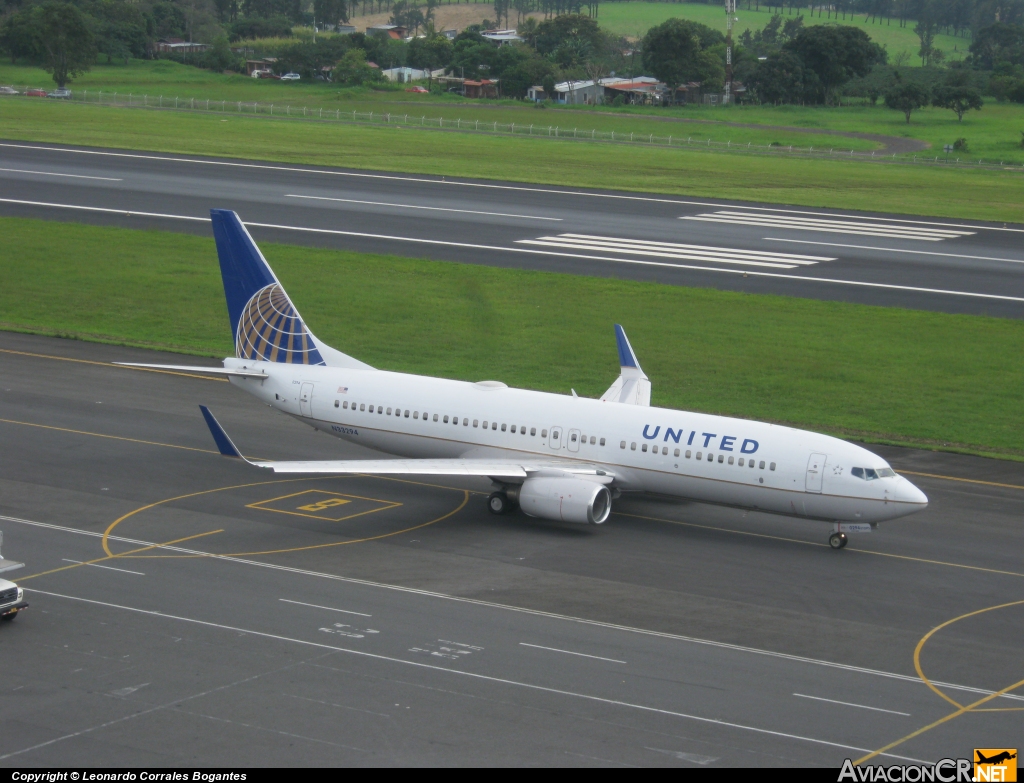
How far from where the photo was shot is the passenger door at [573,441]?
42.2m

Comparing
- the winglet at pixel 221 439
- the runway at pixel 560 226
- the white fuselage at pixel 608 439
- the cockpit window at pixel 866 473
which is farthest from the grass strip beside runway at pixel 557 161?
the winglet at pixel 221 439

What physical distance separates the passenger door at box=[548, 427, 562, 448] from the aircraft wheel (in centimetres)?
239

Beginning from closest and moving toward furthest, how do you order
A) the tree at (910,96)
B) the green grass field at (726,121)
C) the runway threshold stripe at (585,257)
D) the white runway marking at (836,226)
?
the runway threshold stripe at (585,257)
the white runway marking at (836,226)
the green grass field at (726,121)
the tree at (910,96)

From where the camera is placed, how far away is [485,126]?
16675cm

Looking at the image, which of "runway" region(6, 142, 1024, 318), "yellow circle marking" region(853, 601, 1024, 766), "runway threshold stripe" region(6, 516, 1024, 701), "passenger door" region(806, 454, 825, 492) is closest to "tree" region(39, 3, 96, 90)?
"runway" region(6, 142, 1024, 318)

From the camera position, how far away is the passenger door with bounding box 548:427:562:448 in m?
42.5

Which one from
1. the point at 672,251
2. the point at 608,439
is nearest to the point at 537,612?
the point at 608,439

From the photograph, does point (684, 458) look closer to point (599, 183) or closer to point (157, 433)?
point (157, 433)

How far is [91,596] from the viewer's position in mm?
33375

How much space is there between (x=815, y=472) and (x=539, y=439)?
30.7 feet

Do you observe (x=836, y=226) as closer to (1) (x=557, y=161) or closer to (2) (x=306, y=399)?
(1) (x=557, y=161)

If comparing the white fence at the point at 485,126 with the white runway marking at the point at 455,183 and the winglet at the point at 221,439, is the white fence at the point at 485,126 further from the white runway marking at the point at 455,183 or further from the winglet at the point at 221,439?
the winglet at the point at 221,439

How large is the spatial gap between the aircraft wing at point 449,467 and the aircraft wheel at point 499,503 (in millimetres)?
1126

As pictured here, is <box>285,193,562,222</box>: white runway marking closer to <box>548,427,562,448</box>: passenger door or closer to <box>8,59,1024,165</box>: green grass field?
<box>548,427,562,448</box>: passenger door
